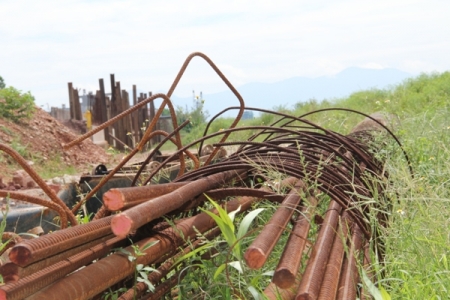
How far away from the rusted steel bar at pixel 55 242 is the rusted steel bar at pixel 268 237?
48cm

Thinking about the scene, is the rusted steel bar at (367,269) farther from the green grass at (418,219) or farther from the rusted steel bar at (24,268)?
the rusted steel bar at (24,268)

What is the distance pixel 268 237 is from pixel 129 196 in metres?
0.46

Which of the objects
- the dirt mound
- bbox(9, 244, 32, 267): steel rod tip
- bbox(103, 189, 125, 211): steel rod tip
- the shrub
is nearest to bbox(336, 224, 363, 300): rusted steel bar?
bbox(103, 189, 125, 211): steel rod tip

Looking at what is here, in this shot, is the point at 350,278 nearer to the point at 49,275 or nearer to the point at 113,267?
the point at 113,267

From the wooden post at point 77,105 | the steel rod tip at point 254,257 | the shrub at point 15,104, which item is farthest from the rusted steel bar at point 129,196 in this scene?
the wooden post at point 77,105

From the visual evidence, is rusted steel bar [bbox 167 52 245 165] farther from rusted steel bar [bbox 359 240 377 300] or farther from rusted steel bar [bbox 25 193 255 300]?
rusted steel bar [bbox 359 240 377 300]

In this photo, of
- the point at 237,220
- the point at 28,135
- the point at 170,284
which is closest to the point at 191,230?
the point at 170,284

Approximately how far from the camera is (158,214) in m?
1.86

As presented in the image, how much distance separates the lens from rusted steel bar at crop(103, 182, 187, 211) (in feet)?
5.80

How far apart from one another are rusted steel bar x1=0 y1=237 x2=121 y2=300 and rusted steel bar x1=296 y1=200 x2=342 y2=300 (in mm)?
612

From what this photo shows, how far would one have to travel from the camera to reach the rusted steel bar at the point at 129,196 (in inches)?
69.6

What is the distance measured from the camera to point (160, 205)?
6.16 feet

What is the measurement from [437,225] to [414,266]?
239 millimetres

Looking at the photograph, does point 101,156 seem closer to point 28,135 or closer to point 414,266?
point 28,135
